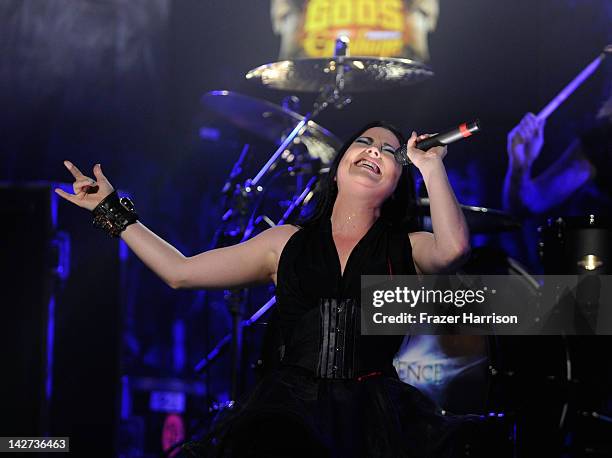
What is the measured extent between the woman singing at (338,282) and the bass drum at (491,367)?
1296mm

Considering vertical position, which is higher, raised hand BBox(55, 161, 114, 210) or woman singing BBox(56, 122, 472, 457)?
raised hand BBox(55, 161, 114, 210)

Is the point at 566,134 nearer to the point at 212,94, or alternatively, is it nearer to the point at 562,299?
the point at 562,299

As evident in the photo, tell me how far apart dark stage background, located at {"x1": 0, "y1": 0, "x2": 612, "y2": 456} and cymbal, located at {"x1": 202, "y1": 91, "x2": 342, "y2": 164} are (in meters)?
1.04

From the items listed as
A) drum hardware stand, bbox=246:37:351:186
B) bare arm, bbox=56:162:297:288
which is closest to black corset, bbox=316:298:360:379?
bare arm, bbox=56:162:297:288

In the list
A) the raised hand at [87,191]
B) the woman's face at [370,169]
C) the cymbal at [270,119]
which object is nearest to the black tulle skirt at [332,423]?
the woman's face at [370,169]

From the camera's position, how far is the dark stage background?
5512 mm

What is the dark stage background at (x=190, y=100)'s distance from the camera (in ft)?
18.1

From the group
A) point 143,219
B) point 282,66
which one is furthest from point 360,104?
point 143,219

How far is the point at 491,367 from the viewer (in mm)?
4227

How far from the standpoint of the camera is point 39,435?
383 cm

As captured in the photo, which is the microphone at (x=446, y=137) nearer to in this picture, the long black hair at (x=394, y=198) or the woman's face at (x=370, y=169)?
the woman's face at (x=370, y=169)

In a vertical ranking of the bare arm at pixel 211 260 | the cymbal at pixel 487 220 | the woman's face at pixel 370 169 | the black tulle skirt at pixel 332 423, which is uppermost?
the cymbal at pixel 487 220

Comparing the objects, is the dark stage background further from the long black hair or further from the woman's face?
the woman's face

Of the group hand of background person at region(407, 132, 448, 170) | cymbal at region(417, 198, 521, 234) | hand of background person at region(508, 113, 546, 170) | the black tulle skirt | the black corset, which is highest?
hand of background person at region(508, 113, 546, 170)
